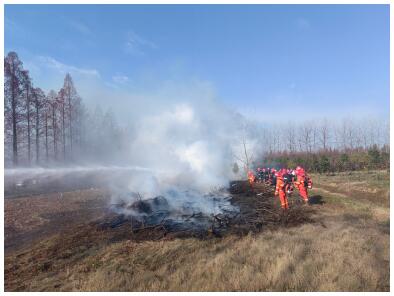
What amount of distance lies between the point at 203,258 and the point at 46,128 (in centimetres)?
3149

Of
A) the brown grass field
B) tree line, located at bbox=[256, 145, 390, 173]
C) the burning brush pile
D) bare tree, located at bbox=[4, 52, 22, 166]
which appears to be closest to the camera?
the brown grass field

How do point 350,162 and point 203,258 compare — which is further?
point 350,162

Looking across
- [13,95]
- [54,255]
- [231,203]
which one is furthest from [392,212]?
[13,95]

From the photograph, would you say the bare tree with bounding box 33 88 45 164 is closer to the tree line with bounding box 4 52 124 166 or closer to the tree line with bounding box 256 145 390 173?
the tree line with bounding box 4 52 124 166

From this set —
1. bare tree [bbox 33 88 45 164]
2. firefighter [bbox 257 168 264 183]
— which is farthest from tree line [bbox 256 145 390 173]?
bare tree [bbox 33 88 45 164]

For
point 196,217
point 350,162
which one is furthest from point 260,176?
point 350,162

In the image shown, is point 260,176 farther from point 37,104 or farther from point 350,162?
point 37,104

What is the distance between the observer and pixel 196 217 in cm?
1309

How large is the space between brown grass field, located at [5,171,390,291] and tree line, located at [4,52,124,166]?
58.0ft

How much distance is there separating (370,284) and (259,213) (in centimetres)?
813

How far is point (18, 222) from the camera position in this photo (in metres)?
12.1

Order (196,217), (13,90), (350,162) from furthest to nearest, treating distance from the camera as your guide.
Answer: (350,162) < (13,90) < (196,217)

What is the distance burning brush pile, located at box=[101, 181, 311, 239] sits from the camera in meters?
11.0

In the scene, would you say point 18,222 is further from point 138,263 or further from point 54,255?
point 138,263
